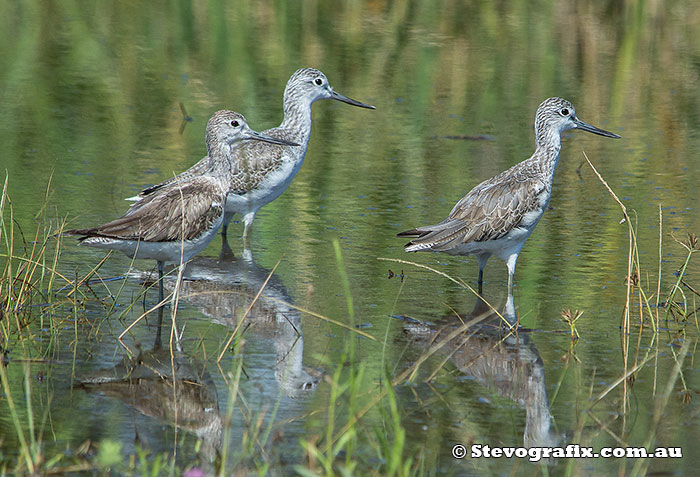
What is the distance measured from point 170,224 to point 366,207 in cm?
337

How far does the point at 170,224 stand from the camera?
7602mm

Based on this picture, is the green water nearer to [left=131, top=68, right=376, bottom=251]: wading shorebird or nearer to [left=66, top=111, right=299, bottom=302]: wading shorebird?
[left=131, top=68, right=376, bottom=251]: wading shorebird

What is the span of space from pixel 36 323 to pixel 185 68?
10947 millimetres

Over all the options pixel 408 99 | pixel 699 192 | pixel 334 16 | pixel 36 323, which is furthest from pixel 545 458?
pixel 334 16

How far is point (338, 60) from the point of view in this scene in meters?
18.0

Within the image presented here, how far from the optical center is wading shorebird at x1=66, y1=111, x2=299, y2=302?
7.35 metres

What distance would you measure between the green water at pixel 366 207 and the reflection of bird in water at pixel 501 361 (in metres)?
0.03

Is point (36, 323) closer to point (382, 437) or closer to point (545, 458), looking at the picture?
point (382, 437)

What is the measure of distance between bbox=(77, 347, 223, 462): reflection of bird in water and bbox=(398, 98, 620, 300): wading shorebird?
2484mm

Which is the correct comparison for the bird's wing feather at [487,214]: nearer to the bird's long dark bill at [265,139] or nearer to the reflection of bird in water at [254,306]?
the reflection of bird in water at [254,306]

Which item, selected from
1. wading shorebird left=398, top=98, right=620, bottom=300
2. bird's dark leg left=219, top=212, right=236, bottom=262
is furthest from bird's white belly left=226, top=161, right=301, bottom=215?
wading shorebird left=398, top=98, right=620, bottom=300

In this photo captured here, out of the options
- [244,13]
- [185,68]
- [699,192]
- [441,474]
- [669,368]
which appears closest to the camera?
[441,474]

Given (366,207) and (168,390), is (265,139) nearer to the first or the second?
(366,207)

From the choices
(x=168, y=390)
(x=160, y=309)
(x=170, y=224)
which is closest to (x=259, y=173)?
(x=170, y=224)
